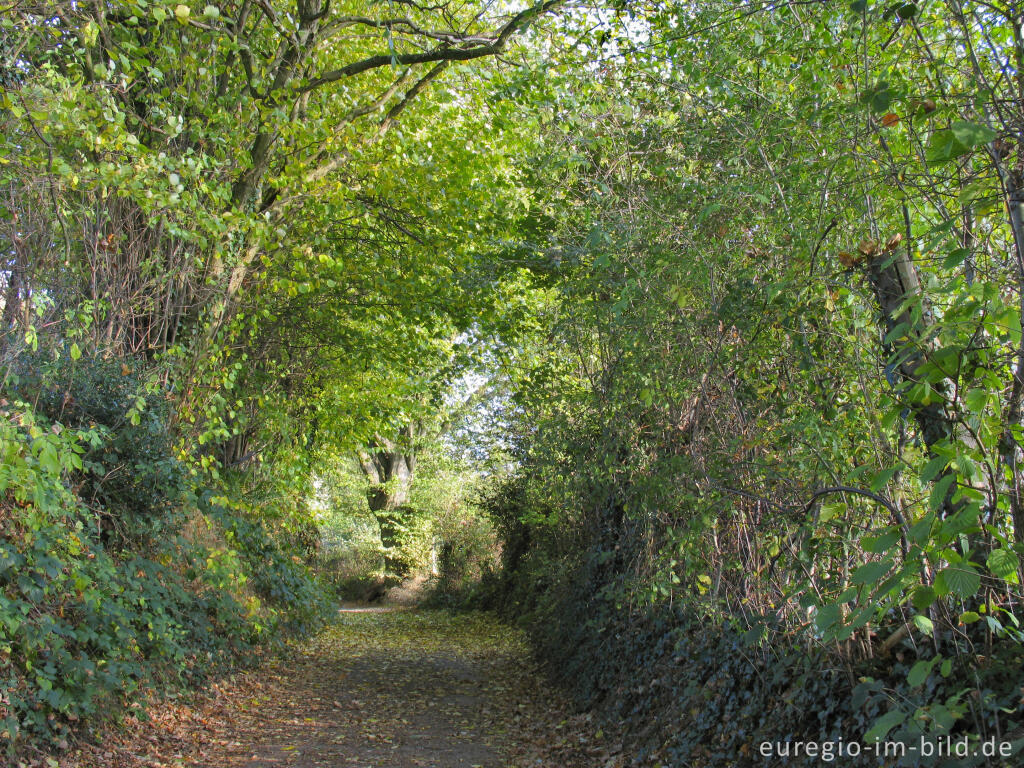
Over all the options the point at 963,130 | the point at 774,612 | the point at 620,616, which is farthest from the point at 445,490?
the point at 963,130

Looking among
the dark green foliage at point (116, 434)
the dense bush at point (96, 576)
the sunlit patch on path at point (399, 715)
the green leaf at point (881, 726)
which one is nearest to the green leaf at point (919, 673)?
the green leaf at point (881, 726)

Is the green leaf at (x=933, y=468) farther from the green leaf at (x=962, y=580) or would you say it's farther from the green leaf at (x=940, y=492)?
the green leaf at (x=962, y=580)

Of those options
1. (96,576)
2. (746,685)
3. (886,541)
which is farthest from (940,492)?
(96,576)

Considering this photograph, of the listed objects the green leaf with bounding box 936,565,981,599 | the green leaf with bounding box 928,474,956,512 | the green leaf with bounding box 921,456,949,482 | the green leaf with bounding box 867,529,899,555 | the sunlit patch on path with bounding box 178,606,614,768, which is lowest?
the sunlit patch on path with bounding box 178,606,614,768

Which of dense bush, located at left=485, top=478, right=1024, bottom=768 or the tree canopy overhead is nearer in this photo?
the tree canopy overhead

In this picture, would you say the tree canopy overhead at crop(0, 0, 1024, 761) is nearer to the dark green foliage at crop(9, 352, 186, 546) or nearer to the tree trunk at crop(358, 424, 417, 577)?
the dark green foliage at crop(9, 352, 186, 546)

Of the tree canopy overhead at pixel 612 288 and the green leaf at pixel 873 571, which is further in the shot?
the tree canopy overhead at pixel 612 288

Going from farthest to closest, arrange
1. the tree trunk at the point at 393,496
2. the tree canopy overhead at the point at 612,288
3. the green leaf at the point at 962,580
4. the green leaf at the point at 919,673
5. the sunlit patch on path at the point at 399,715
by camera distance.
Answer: the tree trunk at the point at 393,496, the sunlit patch on path at the point at 399,715, the tree canopy overhead at the point at 612,288, the green leaf at the point at 919,673, the green leaf at the point at 962,580

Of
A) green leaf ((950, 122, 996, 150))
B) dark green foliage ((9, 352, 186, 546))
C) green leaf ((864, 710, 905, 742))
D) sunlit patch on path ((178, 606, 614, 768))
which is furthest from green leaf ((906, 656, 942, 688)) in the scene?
dark green foliage ((9, 352, 186, 546))

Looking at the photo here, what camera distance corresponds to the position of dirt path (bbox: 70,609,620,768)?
654 cm

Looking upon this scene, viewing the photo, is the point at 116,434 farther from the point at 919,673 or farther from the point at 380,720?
the point at 919,673

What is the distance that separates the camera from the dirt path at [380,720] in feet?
21.5

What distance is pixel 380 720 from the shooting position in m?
8.18

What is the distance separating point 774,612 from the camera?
490 centimetres
